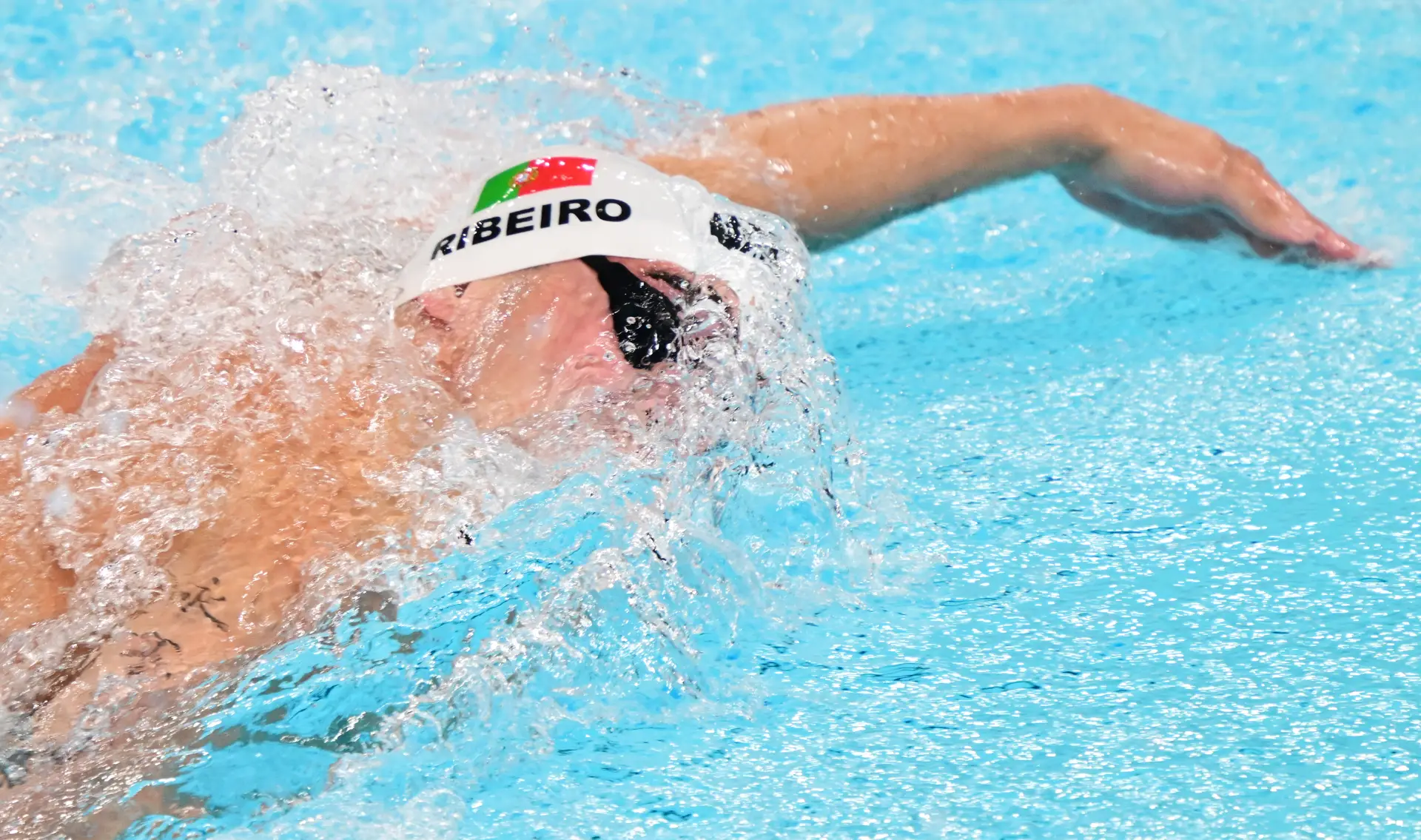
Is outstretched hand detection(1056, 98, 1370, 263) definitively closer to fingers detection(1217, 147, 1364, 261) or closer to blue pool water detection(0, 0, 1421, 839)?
fingers detection(1217, 147, 1364, 261)

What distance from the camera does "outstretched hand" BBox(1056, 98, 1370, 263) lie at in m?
2.04

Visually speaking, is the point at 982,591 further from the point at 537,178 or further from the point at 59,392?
the point at 59,392

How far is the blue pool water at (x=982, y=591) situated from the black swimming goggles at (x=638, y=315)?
17 centimetres

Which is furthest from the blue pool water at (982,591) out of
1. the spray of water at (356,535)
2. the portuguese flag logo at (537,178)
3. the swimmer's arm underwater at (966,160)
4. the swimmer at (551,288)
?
the portuguese flag logo at (537,178)

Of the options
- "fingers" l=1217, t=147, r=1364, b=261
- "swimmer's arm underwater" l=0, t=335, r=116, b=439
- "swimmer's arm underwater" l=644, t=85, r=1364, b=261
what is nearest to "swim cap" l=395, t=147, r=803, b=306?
"swimmer's arm underwater" l=644, t=85, r=1364, b=261

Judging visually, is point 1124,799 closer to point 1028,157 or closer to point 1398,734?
point 1398,734

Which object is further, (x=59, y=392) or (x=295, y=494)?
(x=59, y=392)

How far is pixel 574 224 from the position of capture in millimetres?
1652

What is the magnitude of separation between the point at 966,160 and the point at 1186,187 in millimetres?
318

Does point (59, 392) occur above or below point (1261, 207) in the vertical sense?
below

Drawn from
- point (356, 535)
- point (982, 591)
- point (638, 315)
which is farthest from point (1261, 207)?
point (356, 535)

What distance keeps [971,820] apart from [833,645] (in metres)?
0.30

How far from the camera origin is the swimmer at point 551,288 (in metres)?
1.37

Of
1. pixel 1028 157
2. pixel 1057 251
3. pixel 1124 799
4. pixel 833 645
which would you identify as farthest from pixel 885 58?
pixel 1124 799
